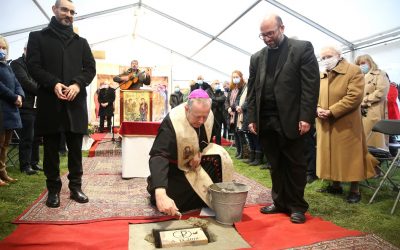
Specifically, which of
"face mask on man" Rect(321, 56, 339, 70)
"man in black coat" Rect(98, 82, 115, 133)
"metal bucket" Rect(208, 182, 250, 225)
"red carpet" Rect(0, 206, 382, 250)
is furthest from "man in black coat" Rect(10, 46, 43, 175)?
"man in black coat" Rect(98, 82, 115, 133)

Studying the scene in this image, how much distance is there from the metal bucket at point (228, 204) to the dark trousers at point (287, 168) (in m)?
0.43

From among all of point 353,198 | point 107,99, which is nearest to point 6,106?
point 353,198

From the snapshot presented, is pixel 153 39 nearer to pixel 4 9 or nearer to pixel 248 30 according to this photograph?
pixel 248 30

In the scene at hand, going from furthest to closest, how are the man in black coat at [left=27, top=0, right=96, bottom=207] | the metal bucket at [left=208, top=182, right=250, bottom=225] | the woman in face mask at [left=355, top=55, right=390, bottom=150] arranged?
the woman in face mask at [left=355, top=55, right=390, bottom=150] < the man in black coat at [left=27, top=0, right=96, bottom=207] < the metal bucket at [left=208, top=182, right=250, bottom=225]

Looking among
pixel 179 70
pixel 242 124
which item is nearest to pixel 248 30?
pixel 242 124

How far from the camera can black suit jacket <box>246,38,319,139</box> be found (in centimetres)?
260

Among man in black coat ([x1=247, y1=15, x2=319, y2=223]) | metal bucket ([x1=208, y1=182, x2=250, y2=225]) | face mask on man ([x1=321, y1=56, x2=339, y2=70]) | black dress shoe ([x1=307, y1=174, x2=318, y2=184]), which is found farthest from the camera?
black dress shoe ([x1=307, y1=174, x2=318, y2=184])

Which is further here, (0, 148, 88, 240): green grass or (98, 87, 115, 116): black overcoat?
(98, 87, 115, 116): black overcoat

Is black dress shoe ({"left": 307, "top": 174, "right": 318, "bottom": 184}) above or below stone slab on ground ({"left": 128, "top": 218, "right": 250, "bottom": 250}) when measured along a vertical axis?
above

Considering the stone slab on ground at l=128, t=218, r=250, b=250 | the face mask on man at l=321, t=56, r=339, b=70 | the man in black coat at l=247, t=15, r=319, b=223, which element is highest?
the face mask on man at l=321, t=56, r=339, b=70

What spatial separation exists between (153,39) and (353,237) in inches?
424

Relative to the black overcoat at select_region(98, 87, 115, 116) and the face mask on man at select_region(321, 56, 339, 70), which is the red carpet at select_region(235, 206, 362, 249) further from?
the black overcoat at select_region(98, 87, 115, 116)

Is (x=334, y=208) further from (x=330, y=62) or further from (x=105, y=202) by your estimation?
(x=105, y=202)

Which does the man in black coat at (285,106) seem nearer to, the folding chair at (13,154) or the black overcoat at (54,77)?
the black overcoat at (54,77)
